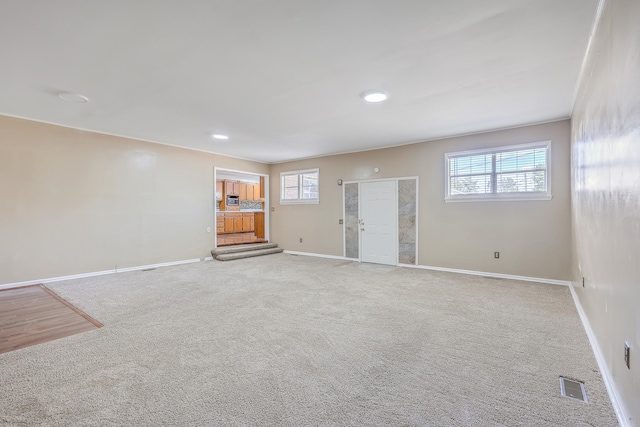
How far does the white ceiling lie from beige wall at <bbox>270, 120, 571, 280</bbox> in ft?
→ 2.42

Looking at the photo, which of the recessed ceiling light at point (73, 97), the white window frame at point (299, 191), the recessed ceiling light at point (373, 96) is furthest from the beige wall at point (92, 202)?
the recessed ceiling light at point (373, 96)

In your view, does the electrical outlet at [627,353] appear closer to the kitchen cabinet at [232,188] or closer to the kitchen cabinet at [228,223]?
the kitchen cabinet at [228,223]

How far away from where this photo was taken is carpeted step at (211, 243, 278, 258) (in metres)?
6.84

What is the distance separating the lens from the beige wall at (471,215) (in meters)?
4.41

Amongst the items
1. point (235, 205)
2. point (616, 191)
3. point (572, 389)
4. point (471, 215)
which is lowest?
point (572, 389)

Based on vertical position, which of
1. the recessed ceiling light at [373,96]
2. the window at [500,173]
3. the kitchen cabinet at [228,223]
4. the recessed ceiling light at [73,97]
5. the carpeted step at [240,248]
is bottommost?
the carpeted step at [240,248]

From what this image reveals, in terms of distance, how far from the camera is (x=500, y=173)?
495cm

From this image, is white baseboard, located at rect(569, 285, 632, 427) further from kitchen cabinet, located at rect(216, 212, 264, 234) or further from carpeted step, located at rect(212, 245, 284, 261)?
kitchen cabinet, located at rect(216, 212, 264, 234)

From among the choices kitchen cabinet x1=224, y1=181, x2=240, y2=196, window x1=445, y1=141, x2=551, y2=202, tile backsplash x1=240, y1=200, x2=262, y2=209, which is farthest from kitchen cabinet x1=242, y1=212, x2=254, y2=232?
window x1=445, y1=141, x2=551, y2=202

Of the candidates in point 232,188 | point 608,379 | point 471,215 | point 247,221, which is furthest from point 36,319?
point 247,221

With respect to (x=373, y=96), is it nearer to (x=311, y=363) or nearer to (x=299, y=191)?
(x=311, y=363)

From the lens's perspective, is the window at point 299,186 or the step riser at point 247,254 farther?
the window at point 299,186

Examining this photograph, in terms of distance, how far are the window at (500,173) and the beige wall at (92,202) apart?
5450 millimetres

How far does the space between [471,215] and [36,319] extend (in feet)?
20.5
